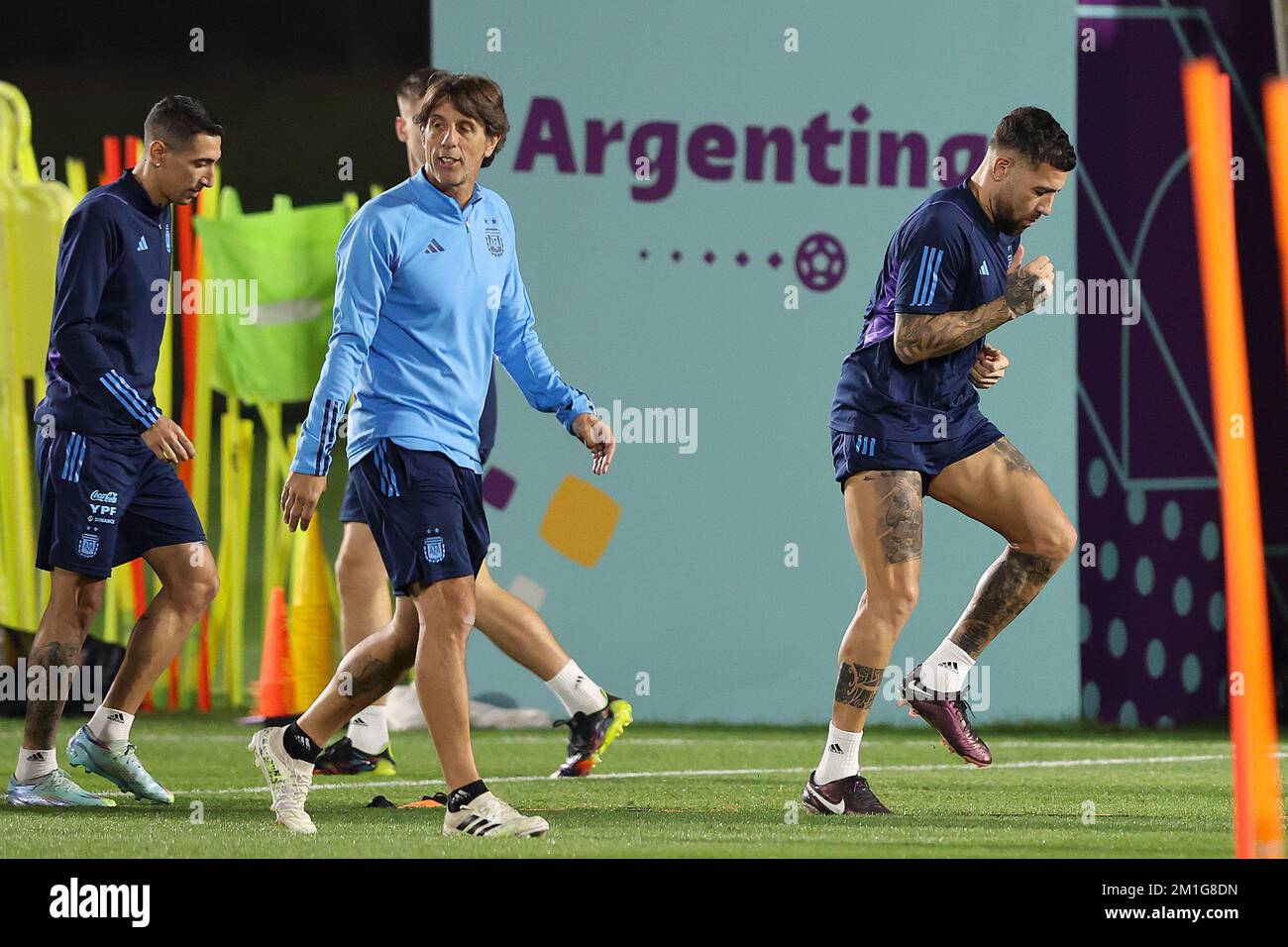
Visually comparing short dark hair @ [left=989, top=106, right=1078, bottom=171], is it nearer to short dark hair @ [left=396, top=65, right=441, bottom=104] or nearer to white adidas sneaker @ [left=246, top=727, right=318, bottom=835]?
short dark hair @ [left=396, top=65, right=441, bottom=104]

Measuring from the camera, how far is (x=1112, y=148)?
8.30m

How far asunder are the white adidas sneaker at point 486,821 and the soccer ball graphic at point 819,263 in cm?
439

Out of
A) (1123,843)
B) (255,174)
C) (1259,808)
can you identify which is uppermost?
(255,174)

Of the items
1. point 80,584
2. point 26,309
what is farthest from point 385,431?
point 26,309

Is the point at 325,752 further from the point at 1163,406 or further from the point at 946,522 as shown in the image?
the point at 1163,406

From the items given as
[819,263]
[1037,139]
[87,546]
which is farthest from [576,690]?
[819,263]

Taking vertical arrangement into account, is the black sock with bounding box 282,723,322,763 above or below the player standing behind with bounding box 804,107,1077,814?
below

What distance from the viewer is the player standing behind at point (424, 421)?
4.18m

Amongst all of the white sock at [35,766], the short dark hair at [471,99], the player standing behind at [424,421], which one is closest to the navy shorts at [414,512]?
the player standing behind at [424,421]

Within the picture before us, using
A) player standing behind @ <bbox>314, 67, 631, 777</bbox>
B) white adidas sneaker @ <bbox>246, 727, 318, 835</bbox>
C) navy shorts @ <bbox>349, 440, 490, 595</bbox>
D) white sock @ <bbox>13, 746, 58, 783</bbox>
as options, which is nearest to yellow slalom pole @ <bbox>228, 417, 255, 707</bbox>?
player standing behind @ <bbox>314, 67, 631, 777</bbox>

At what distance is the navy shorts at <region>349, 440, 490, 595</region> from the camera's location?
13.8 feet

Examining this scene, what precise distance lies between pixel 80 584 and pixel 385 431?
1.42 metres

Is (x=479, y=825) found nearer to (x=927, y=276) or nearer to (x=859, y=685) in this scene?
(x=859, y=685)
